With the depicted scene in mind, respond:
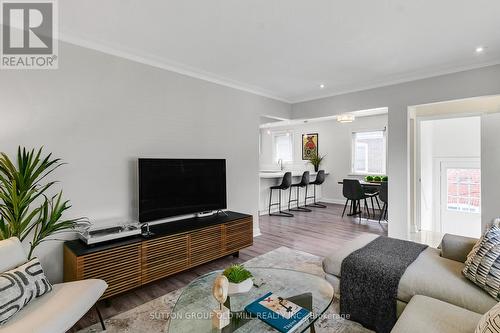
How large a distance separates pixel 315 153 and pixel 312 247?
4.59 metres

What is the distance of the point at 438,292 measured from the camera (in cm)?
180

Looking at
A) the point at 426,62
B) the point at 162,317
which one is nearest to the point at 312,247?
the point at 162,317

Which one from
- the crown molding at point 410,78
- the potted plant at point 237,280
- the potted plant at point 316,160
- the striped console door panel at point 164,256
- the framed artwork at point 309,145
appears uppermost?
the crown molding at point 410,78

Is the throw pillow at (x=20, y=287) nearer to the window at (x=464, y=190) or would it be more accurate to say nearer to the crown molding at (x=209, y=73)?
the crown molding at (x=209, y=73)

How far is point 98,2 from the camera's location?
2.06 meters

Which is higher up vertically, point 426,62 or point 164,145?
point 426,62

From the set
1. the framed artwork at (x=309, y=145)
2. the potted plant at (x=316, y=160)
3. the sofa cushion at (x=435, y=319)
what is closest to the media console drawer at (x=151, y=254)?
the sofa cushion at (x=435, y=319)

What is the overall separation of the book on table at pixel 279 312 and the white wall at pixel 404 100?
3.09 metres

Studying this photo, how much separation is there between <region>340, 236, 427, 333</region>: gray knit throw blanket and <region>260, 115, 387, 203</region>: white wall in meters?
5.39

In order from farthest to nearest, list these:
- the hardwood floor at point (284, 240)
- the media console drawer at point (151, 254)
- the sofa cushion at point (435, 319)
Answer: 1. the hardwood floor at point (284, 240)
2. the media console drawer at point (151, 254)
3. the sofa cushion at point (435, 319)

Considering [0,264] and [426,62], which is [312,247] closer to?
[426,62]

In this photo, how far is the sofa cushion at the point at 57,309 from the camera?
153cm

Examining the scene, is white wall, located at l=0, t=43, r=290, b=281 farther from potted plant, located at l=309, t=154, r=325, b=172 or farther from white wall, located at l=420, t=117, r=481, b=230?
potted plant, located at l=309, t=154, r=325, b=172

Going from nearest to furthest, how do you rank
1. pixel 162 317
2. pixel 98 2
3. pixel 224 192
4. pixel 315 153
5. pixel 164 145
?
pixel 98 2, pixel 162 317, pixel 164 145, pixel 224 192, pixel 315 153
